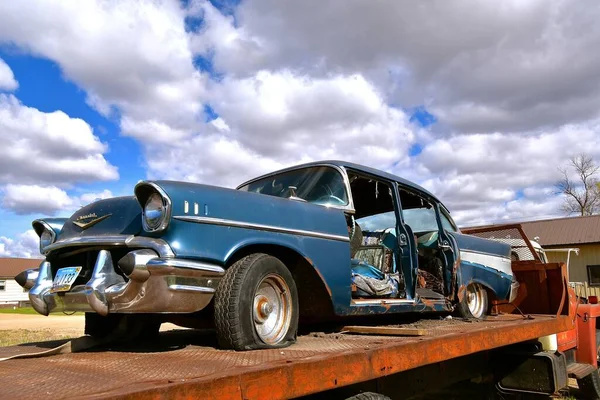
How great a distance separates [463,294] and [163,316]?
126 inches

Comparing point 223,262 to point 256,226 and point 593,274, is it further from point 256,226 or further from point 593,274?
point 593,274

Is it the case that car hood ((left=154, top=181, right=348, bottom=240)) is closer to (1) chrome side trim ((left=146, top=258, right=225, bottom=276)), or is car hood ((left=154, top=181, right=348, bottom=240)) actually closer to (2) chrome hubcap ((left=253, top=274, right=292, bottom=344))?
(1) chrome side trim ((left=146, top=258, right=225, bottom=276))

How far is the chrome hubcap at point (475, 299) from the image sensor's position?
19.3 feet

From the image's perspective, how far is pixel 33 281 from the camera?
11.6 feet

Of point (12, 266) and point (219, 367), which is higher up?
point (12, 266)

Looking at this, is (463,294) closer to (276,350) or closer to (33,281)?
(276,350)

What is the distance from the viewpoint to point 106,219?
11.0 ft

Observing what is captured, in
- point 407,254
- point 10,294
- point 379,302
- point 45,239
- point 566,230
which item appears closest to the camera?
point 45,239

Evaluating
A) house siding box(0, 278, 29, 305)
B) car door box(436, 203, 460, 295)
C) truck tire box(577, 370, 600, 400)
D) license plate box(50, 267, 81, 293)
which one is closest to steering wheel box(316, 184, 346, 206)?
car door box(436, 203, 460, 295)

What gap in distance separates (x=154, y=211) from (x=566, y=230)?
1063 inches

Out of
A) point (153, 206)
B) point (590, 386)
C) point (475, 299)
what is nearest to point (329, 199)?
point (153, 206)

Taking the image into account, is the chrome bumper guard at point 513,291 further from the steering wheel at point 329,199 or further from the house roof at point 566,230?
the house roof at point 566,230

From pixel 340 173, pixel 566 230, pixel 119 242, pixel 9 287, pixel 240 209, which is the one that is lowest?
pixel 9 287

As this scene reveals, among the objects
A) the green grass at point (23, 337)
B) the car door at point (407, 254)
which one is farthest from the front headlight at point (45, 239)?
the green grass at point (23, 337)
